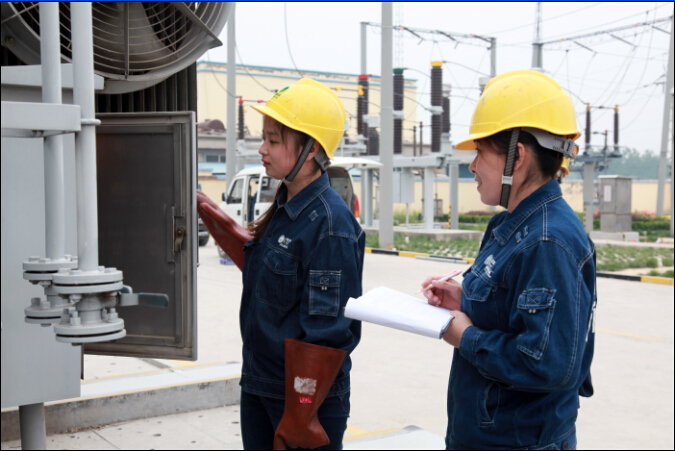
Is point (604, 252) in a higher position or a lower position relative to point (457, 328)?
lower

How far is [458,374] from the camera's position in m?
1.96

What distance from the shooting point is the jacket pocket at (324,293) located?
2.30 metres

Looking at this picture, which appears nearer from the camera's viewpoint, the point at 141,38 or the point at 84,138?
the point at 84,138

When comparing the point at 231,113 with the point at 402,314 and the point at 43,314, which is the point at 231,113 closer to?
the point at 43,314

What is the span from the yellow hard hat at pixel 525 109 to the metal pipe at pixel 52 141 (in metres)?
1.10

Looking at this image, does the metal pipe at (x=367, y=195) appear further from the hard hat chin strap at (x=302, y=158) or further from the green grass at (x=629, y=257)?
the hard hat chin strap at (x=302, y=158)

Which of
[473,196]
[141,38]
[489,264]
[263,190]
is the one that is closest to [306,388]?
[489,264]

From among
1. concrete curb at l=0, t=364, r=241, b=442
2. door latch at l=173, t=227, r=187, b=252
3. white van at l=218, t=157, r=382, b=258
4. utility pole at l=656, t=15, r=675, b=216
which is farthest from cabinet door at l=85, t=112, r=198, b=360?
utility pole at l=656, t=15, r=675, b=216

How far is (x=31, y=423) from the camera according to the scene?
9.34 ft

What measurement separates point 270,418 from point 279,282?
47 cm

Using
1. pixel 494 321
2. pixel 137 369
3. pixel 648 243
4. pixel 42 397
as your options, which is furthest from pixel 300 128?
pixel 648 243

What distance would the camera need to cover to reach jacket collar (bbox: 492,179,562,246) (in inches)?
73.3

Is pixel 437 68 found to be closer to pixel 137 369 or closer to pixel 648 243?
pixel 648 243

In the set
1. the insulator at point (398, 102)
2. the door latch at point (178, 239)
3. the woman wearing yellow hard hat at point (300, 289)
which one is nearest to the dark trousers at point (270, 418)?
the woman wearing yellow hard hat at point (300, 289)
